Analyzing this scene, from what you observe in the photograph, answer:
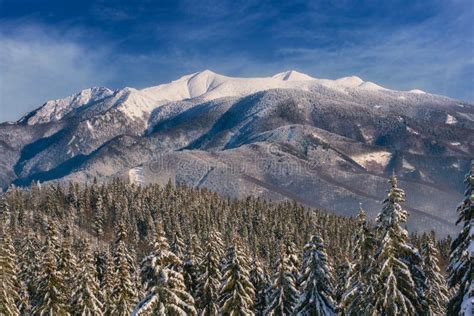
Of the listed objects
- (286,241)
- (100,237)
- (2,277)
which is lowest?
(100,237)

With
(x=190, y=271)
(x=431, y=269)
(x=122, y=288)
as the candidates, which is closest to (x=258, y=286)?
(x=190, y=271)

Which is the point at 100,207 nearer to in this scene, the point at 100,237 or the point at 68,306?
the point at 100,237

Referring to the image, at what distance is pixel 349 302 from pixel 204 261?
50.5 feet

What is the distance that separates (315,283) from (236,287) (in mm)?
8227

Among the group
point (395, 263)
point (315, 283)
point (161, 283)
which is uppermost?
point (395, 263)

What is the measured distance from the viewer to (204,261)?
4897cm

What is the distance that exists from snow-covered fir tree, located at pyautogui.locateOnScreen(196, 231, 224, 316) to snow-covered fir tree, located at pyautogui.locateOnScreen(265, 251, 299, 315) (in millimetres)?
6033

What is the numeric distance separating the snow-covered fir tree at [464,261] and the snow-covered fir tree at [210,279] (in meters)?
24.1

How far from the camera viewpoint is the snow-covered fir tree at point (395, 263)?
3253 centimetres

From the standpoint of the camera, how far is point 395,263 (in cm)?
3288

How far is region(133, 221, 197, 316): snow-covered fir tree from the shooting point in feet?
112

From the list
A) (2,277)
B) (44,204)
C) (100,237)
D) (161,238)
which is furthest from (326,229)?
(161,238)

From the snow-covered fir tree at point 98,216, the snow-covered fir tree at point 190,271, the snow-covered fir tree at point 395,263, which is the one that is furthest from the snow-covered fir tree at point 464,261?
the snow-covered fir tree at point 98,216

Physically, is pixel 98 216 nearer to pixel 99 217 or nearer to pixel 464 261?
pixel 99 217
